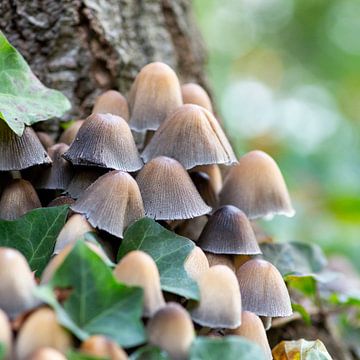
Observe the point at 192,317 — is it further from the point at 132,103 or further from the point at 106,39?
the point at 106,39

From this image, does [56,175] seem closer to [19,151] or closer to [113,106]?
[19,151]

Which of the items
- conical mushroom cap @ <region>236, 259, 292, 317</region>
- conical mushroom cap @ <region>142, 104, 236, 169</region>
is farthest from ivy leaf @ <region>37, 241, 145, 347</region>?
conical mushroom cap @ <region>142, 104, 236, 169</region>

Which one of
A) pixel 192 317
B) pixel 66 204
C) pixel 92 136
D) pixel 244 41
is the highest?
pixel 92 136

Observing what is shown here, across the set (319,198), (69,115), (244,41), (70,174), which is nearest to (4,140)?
(70,174)

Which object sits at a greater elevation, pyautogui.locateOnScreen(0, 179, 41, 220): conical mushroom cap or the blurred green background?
pyautogui.locateOnScreen(0, 179, 41, 220): conical mushroom cap

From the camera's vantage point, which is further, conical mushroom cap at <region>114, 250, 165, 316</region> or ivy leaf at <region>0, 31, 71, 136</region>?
ivy leaf at <region>0, 31, 71, 136</region>

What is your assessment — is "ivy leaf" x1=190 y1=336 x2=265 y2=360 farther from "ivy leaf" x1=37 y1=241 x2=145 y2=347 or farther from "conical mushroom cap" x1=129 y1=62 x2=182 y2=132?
"conical mushroom cap" x1=129 y1=62 x2=182 y2=132

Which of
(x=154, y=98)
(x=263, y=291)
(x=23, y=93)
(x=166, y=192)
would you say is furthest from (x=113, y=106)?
(x=263, y=291)
